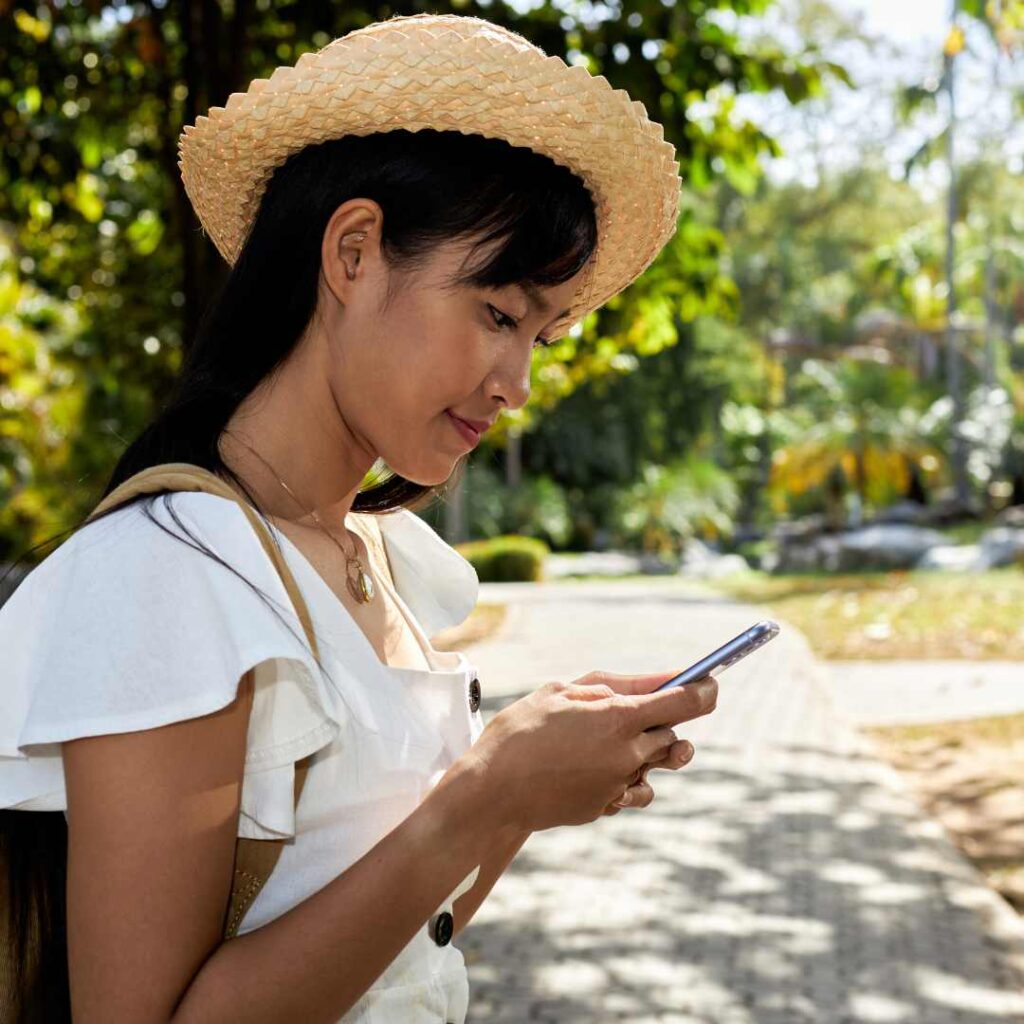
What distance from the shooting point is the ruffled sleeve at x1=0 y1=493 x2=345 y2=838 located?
125cm

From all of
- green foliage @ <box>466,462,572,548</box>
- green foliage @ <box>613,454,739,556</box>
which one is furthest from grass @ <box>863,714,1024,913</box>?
green foliage @ <box>613,454,739,556</box>

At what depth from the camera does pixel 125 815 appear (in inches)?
47.8

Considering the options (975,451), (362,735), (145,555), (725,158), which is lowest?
(975,451)

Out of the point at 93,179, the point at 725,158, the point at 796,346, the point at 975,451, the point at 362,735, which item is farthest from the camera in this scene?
the point at 796,346

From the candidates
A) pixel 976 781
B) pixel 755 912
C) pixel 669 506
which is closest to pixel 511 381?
pixel 755 912

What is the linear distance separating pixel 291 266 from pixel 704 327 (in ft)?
109

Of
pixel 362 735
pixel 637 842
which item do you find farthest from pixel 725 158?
pixel 362 735

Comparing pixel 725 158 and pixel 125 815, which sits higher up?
pixel 725 158

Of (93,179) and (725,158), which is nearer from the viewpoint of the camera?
(725,158)

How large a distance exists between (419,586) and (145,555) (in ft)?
2.23

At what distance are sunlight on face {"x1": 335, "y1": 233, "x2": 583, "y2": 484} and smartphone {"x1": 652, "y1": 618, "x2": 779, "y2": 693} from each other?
0.34 metres

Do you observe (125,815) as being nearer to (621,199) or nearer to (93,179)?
(621,199)

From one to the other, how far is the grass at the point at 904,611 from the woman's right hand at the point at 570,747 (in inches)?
472

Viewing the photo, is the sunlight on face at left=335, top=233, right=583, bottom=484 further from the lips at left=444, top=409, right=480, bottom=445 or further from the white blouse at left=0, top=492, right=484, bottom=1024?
the white blouse at left=0, top=492, right=484, bottom=1024
